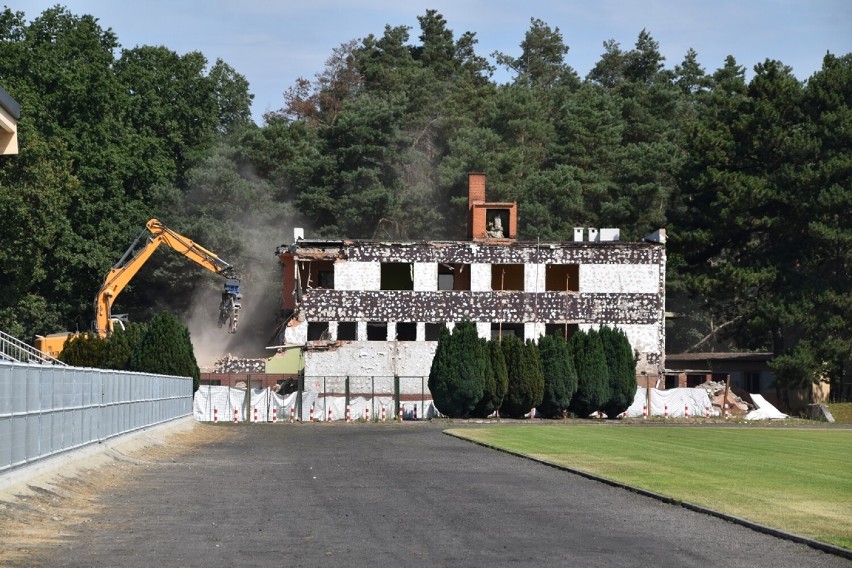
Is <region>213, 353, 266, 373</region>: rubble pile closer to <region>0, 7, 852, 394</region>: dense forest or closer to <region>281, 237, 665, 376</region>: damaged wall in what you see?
<region>281, 237, 665, 376</region>: damaged wall

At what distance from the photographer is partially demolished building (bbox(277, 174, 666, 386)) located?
264ft

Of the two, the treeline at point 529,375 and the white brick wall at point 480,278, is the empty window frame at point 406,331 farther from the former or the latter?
the treeline at point 529,375

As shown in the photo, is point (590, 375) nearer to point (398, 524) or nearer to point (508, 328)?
point (508, 328)

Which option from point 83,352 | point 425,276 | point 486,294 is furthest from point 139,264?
point 486,294

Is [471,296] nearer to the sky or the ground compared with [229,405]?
nearer to the sky

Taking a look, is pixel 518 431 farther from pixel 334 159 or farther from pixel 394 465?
pixel 334 159

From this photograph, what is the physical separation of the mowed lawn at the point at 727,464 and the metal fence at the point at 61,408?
10013mm

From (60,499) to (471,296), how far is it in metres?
60.9

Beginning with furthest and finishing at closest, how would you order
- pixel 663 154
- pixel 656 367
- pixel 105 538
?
1. pixel 663 154
2. pixel 656 367
3. pixel 105 538

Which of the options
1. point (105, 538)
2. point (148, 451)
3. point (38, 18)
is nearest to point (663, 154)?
point (38, 18)

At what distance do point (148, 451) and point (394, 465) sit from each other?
8.20m

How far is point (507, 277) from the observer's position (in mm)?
84000

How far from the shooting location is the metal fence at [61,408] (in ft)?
67.1

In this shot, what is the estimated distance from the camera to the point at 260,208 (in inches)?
3871
